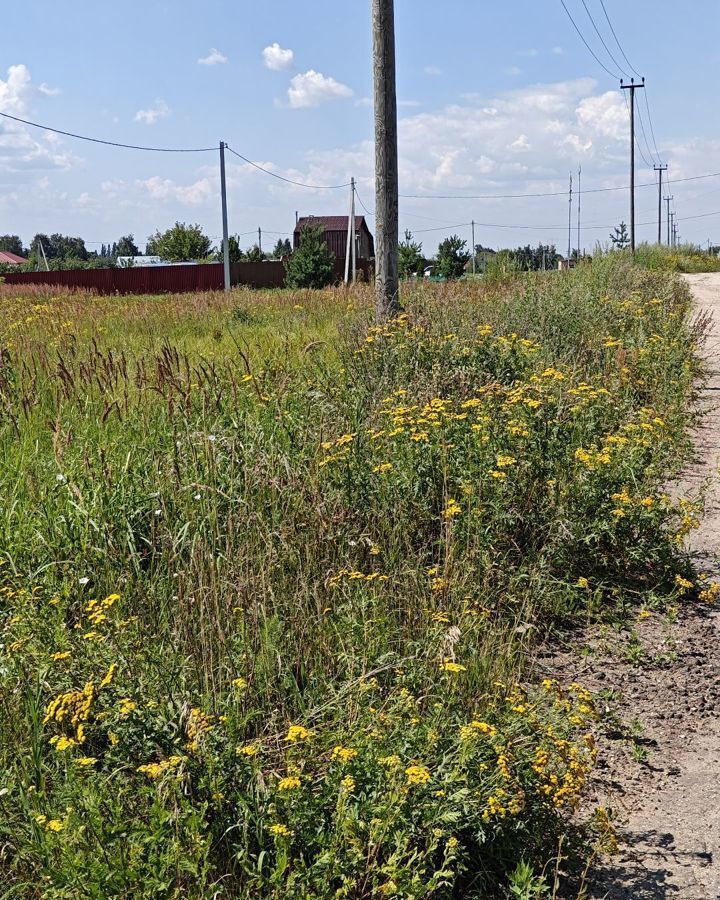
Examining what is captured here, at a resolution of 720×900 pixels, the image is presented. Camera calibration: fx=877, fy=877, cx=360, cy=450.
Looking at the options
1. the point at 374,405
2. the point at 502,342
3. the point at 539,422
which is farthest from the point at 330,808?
the point at 502,342

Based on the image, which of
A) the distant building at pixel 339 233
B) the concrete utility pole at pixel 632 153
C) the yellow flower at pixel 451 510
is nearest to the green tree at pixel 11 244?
the distant building at pixel 339 233

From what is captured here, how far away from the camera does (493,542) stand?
446 cm

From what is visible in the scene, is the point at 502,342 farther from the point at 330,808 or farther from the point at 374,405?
the point at 330,808

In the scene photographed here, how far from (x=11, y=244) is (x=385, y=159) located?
122 m

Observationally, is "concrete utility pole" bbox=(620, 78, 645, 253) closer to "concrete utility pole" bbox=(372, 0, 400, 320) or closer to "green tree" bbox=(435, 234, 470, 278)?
"green tree" bbox=(435, 234, 470, 278)

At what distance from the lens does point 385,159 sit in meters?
9.21

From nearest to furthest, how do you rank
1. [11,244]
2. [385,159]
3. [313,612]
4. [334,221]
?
[313,612] < [385,159] < [334,221] < [11,244]

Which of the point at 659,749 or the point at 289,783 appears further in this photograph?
the point at 659,749

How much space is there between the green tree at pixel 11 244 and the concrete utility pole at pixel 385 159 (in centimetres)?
11879

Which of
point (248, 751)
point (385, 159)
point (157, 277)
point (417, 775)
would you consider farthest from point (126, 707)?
point (157, 277)

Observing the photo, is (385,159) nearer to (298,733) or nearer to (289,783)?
(298,733)

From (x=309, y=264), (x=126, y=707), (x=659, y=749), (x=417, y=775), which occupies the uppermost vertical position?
(x=309, y=264)

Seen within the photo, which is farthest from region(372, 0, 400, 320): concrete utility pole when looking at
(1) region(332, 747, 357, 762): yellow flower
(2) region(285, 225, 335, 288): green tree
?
(2) region(285, 225, 335, 288): green tree

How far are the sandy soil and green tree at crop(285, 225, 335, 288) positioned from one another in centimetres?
3964
